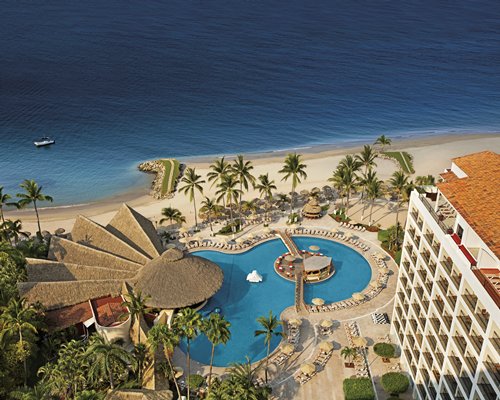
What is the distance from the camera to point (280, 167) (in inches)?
3824

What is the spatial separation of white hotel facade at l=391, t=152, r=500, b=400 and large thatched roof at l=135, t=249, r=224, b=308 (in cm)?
2042

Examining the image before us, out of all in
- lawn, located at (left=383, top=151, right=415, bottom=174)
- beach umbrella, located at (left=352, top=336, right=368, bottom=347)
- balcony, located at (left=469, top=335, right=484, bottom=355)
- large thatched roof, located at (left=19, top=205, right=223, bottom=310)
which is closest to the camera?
balcony, located at (left=469, top=335, right=484, bottom=355)

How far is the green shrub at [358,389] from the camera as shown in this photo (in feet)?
136

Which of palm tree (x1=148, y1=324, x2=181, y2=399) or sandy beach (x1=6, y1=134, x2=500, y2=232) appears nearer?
palm tree (x1=148, y1=324, x2=181, y2=399)

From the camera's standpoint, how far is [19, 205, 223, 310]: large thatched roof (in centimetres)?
5075

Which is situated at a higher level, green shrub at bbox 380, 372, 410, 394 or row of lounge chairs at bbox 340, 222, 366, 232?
row of lounge chairs at bbox 340, 222, 366, 232

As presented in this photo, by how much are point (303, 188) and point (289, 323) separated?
3729 centimetres

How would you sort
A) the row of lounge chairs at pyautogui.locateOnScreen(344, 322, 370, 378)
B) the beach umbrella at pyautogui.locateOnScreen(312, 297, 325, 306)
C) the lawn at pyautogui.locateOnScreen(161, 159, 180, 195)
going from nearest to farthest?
the row of lounge chairs at pyautogui.locateOnScreen(344, 322, 370, 378), the beach umbrella at pyautogui.locateOnScreen(312, 297, 325, 306), the lawn at pyautogui.locateOnScreen(161, 159, 180, 195)

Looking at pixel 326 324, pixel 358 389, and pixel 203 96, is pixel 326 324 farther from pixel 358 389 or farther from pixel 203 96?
pixel 203 96

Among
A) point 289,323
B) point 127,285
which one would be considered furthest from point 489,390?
point 127,285

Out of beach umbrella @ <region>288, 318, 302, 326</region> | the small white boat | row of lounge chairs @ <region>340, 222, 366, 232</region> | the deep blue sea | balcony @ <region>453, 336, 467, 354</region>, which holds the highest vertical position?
the deep blue sea

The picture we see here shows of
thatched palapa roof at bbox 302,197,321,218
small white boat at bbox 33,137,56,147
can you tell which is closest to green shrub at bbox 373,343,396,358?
thatched palapa roof at bbox 302,197,321,218

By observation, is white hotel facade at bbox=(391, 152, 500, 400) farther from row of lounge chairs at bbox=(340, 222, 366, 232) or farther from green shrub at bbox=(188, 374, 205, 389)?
row of lounge chairs at bbox=(340, 222, 366, 232)

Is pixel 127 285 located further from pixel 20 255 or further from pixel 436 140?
pixel 436 140
